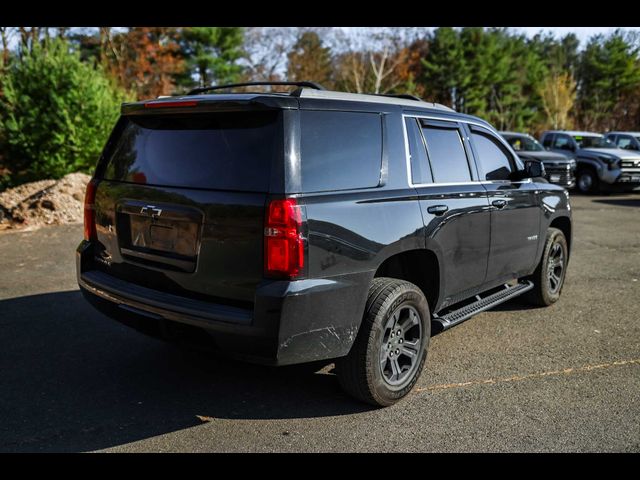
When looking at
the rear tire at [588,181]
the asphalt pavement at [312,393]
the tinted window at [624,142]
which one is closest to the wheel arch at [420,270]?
the asphalt pavement at [312,393]

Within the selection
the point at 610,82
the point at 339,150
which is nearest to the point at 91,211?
the point at 339,150

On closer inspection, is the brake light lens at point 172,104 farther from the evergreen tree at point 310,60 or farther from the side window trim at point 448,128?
the evergreen tree at point 310,60

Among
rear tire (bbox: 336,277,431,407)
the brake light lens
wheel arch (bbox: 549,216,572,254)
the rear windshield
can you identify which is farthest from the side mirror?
the brake light lens

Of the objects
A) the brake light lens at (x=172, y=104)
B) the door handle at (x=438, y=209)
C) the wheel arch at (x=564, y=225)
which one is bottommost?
the wheel arch at (x=564, y=225)

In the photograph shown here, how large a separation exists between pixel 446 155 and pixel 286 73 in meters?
35.4

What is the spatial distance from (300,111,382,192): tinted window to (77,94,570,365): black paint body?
0.05 metres

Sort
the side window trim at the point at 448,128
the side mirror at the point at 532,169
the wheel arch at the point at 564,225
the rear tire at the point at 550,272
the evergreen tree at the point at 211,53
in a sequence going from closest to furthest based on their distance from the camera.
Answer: the side window trim at the point at 448,128
the side mirror at the point at 532,169
the rear tire at the point at 550,272
the wheel arch at the point at 564,225
the evergreen tree at the point at 211,53

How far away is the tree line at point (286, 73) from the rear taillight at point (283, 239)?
10.8m

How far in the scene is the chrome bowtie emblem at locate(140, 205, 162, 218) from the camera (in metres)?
3.39

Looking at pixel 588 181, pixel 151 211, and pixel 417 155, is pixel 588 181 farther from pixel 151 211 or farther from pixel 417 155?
pixel 151 211

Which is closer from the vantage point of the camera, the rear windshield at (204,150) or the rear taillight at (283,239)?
the rear taillight at (283,239)

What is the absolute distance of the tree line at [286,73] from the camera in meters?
12.5

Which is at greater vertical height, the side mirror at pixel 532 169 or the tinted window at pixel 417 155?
the tinted window at pixel 417 155
